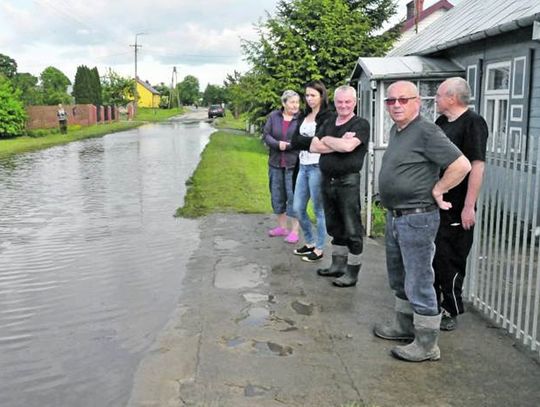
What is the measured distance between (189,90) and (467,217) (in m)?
137

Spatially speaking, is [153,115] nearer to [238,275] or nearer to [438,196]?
[238,275]

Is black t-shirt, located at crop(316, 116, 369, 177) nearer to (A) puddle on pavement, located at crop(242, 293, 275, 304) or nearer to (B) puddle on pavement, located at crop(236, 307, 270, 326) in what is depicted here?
(A) puddle on pavement, located at crop(242, 293, 275, 304)

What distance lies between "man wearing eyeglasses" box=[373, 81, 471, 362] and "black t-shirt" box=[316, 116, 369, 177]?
1314 millimetres

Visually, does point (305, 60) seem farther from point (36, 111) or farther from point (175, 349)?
point (36, 111)

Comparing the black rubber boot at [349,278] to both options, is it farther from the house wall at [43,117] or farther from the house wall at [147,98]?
the house wall at [147,98]

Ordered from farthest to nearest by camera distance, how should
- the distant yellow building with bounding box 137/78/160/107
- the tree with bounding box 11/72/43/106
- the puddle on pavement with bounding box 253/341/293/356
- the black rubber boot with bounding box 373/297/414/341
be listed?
1. the distant yellow building with bounding box 137/78/160/107
2. the tree with bounding box 11/72/43/106
3. the black rubber boot with bounding box 373/297/414/341
4. the puddle on pavement with bounding box 253/341/293/356

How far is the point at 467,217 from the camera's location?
457 cm

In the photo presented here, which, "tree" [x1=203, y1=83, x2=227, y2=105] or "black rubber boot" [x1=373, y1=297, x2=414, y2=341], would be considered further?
"tree" [x1=203, y1=83, x2=227, y2=105]

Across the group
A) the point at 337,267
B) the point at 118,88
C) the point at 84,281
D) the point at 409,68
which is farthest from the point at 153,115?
the point at 337,267

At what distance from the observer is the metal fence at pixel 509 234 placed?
4383 millimetres

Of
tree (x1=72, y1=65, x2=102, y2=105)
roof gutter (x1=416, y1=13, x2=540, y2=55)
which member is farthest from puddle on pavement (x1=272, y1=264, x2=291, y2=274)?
tree (x1=72, y1=65, x2=102, y2=105)

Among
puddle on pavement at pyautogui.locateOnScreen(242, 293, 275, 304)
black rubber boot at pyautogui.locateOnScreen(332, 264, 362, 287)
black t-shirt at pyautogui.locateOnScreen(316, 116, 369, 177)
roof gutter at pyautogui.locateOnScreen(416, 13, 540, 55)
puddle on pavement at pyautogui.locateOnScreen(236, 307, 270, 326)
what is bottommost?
puddle on pavement at pyautogui.locateOnScreen(242, 293, 275, 304)

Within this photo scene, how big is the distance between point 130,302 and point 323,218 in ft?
7.42

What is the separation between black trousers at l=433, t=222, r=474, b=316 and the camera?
4.73 m
